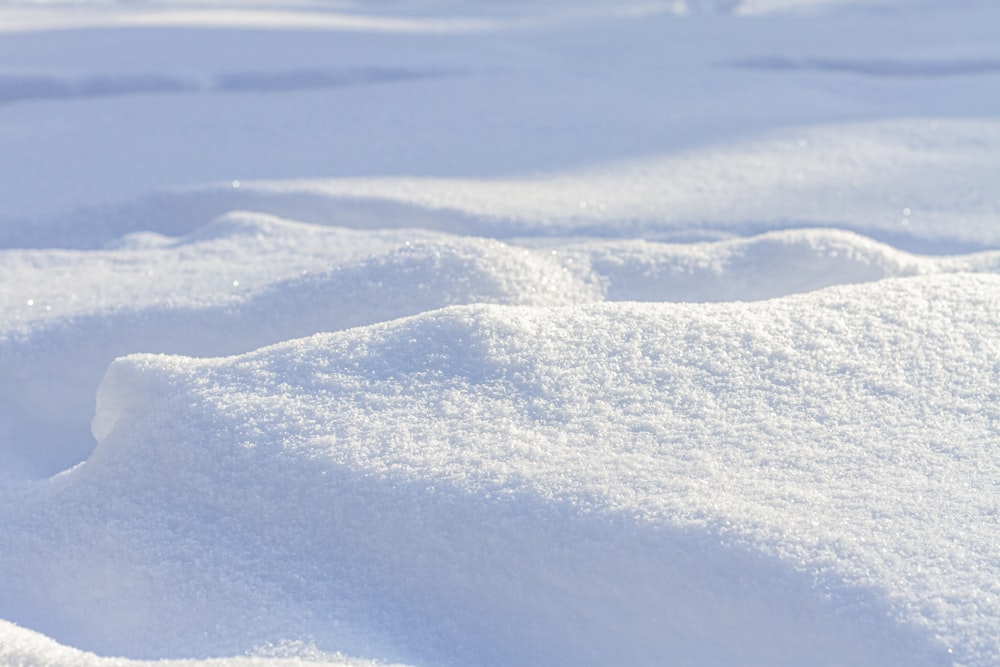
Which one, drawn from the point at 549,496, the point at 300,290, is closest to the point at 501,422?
the point at 549,496

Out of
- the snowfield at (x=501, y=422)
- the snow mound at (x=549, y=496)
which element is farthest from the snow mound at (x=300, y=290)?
the snow mound at (x=549, y=496)

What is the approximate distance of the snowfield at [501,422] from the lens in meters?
0.75

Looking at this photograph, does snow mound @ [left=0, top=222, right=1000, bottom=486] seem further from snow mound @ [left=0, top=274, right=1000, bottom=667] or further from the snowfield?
snow mound @ [left=0, top=274, right=1000, bottom=667]

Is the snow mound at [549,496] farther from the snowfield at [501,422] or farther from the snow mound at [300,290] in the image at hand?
the snow mound at [300,290]

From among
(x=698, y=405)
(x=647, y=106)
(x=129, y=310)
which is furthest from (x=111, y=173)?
(x=698, y=405)

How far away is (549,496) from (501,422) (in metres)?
Answer: 0.12

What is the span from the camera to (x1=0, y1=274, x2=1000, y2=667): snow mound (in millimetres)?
746

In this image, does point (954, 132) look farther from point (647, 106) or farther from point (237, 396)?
point (237, 396)

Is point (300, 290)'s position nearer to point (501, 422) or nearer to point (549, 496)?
point (501, 422)

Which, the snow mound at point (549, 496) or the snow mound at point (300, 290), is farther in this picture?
the snow mound at point (300, 290)

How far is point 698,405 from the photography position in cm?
93

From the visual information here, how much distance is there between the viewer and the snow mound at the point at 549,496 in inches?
29.4

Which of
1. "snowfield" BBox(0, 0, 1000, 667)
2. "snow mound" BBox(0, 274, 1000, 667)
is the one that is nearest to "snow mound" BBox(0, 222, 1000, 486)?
"snowfield" BBox(0, 0, 1000, 667)

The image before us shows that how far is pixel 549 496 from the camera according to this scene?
31.9 inches
